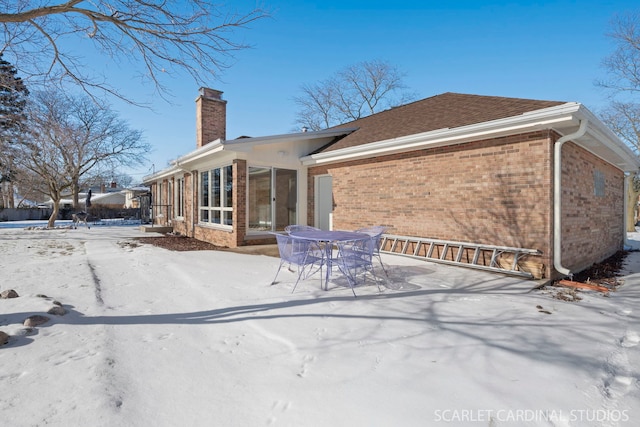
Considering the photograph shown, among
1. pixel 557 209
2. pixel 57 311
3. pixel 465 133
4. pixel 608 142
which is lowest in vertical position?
pixel 57 311

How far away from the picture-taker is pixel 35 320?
3.18m

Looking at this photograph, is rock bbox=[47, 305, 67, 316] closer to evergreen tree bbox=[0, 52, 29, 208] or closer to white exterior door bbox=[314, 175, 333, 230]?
evergreen tree bbox=[0, 52, 29, 208]

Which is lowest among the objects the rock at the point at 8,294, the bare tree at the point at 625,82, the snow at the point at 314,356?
the snow at the point at 314,356

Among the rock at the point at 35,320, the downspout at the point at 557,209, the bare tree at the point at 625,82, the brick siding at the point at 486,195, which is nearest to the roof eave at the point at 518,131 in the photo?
the brick siding at the point at 486,195

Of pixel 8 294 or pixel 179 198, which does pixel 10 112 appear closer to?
pixel 8 294

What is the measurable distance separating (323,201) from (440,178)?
443 centimetres

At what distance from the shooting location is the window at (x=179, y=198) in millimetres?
14133

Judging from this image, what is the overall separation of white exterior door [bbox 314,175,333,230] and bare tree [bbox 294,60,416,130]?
1907 cm

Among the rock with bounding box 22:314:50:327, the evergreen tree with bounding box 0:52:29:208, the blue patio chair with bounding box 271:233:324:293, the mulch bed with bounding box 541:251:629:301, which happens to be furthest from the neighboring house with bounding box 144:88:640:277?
the rock with bounding box 22:314:50:327

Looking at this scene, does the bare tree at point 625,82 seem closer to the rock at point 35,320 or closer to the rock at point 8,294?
the rock at point 35,320

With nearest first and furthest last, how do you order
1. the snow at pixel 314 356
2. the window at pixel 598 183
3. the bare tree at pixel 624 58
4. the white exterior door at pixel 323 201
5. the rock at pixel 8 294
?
the snow at pixel 314 356, the rock at pixel 8 294, the window at pixel 598 183, the white exterior door at pixel 323 201, the bare tree at pixel 624 58

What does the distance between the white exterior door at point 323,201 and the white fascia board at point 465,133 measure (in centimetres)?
126

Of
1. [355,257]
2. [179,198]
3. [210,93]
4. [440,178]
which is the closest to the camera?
[355,257]

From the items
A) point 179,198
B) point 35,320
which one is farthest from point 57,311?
point 179,198
